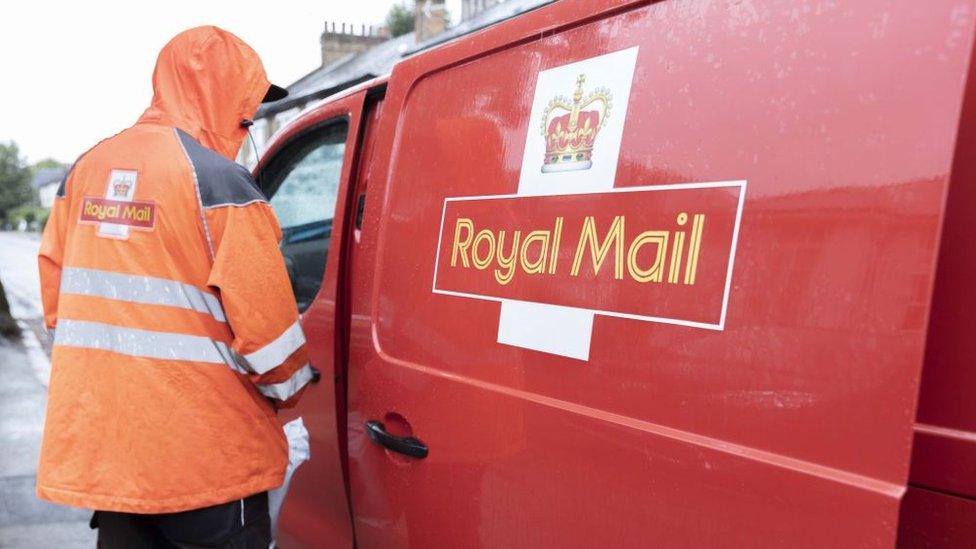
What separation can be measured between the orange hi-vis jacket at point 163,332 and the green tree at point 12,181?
74.8m

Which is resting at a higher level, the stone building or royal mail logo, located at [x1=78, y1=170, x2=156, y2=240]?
the stone building

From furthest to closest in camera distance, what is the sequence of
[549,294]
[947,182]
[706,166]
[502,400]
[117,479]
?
[117,479] < [502,400] < [549,294] < [706,166] < [947,182]

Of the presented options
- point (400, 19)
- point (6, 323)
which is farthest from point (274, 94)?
point (400, 19)

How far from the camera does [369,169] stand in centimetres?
207

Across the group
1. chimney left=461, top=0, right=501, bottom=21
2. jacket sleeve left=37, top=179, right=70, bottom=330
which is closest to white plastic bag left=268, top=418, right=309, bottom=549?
jacket sleeve left=37, top=179, right=70, bottom=330

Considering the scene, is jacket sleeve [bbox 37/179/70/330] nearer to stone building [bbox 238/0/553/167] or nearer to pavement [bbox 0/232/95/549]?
pavement [bbox 0/232/95/549]

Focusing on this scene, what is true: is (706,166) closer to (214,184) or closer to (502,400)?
(502,400)

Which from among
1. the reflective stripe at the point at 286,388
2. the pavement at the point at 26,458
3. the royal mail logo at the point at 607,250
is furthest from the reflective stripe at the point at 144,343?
the pavement at the point at 26,458

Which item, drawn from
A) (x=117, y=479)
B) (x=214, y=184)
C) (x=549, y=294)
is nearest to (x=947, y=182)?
(x=549, y=294)

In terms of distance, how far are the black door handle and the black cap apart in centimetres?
95

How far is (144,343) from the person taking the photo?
163 cm

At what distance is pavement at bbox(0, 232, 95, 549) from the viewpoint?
3.67 meters

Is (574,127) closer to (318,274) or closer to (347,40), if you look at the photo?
(318,274)

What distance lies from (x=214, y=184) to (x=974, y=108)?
146cm
